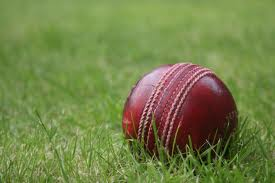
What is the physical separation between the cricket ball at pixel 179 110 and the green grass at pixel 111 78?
12cm

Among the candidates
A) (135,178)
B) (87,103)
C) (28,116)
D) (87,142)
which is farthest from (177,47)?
(135,178)

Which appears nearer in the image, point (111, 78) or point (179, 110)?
point (179, 110)

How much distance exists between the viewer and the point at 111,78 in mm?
4539

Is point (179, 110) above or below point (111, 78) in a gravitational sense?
above

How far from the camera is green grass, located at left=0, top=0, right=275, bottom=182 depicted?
2.37 meters

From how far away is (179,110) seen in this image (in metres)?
2.30

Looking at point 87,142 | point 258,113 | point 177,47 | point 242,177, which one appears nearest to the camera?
Answer: point 242,177

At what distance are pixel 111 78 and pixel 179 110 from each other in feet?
7.53

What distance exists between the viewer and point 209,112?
2.32m

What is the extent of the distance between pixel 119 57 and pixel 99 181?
3347mm

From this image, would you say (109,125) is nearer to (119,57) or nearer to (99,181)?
(99,181)

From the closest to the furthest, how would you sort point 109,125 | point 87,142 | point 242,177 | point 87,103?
point 242,177, point 87,142, point 109,125, point 87,103

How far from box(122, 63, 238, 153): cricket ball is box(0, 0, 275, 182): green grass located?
0.38 feet

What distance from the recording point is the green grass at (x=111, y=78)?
2.37 m
